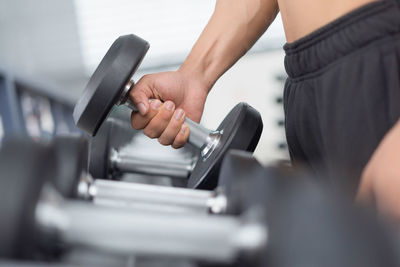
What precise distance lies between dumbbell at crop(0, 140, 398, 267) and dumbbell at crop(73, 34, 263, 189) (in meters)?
0.33

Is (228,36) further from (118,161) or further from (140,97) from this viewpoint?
(118,161)

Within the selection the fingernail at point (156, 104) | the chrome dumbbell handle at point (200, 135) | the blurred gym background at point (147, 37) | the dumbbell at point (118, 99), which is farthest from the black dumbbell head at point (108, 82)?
the blurred gym background at point (147, 37)

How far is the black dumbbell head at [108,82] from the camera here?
0.70m

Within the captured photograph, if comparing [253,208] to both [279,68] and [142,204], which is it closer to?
[142,204]

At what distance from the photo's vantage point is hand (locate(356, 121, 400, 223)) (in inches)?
18.8

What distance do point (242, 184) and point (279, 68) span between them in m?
→ 4.98

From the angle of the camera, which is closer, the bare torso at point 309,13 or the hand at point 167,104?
the bare torso at point 309,13

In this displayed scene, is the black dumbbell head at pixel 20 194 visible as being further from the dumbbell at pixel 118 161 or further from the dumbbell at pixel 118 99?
the dumbbell at pixel 118 161

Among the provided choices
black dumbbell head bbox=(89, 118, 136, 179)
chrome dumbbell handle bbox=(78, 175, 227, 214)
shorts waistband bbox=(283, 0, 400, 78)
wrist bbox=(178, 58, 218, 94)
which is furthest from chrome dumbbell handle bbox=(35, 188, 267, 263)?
wrist bbox=(178, 58, 218, 94)

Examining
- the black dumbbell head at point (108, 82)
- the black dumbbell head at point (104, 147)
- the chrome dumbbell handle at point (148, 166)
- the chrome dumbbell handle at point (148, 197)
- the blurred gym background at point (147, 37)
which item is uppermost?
the black dumbbell head at point (108, 82)

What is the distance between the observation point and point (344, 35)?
2.36ft

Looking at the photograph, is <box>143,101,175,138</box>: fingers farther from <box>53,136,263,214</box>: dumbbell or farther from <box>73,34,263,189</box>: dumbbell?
<box>53,136,263,214</box>: dumbbell

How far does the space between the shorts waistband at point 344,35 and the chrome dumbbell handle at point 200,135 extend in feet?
0.58

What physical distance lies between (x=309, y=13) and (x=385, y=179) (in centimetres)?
40
